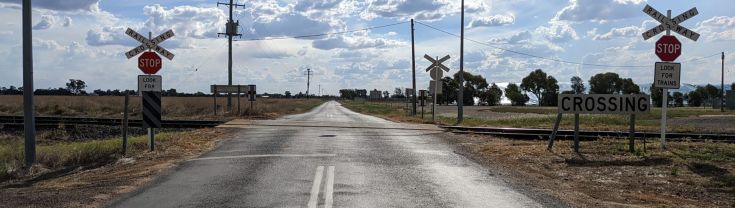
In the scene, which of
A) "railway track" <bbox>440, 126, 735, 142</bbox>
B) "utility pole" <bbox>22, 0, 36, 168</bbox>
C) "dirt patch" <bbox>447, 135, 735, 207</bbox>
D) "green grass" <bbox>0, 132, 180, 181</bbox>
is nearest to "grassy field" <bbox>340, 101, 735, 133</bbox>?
"railway track" <bbox>440, 126, 735, 142</bbox>

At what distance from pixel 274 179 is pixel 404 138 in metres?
9.45

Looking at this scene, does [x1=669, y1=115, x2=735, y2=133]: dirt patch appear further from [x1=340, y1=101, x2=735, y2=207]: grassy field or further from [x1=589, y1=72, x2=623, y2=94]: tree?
[x1=589, y1=72, x2=623, y2=94]: tree

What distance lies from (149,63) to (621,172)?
10.1 metres

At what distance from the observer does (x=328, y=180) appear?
10.3 metres

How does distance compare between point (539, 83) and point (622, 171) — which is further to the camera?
point (539, 83)

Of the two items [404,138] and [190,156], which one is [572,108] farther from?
[190,156]

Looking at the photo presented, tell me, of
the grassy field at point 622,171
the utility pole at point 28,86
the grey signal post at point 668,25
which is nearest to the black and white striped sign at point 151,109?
the utility pole at point 28,86

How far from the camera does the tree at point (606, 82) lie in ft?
438

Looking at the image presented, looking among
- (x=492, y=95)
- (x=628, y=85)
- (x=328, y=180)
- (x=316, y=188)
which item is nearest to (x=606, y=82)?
(x=628, y=85)

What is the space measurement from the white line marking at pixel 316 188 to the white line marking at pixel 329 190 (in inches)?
4.5

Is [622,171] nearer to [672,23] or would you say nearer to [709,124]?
[672,23]

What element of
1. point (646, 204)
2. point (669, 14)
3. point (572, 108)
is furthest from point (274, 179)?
point (669, 14)

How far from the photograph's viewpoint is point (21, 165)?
522 inches

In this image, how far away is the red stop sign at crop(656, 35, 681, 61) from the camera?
14203mm
